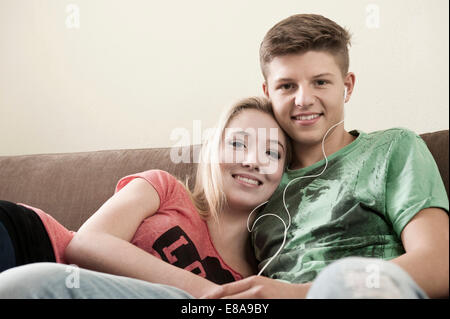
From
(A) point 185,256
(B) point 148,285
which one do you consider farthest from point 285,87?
(B) point 148,285

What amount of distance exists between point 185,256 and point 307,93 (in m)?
0.44

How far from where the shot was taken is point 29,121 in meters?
2.03

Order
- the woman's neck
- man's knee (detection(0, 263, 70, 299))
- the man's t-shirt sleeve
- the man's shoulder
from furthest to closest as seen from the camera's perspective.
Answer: the woman's neck < the man's shoulder < the man's t-shirt sleeve < man's knee (detection(0, 263, 70, 299))

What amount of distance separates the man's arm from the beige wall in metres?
0.66

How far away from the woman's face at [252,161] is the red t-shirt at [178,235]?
0.10 metres

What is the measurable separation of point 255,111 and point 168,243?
37cm

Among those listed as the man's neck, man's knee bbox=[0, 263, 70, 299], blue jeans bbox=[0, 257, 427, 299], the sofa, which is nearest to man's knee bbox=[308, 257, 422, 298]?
blue jeans bbox=[0, 257, 427, 299]

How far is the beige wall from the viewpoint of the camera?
57.2 inches

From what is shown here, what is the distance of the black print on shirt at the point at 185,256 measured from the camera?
40.2 inches

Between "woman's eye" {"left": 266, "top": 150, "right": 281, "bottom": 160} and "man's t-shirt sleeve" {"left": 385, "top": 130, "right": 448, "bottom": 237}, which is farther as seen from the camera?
"woman's eye" {"left": 266, "top": 150, "right": 281, "bottom": 160}

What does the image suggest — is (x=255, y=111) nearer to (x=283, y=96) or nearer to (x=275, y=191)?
(x=283, y=96)

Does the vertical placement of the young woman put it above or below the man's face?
below

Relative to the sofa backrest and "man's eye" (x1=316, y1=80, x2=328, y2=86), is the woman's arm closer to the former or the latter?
the sofa backrest
